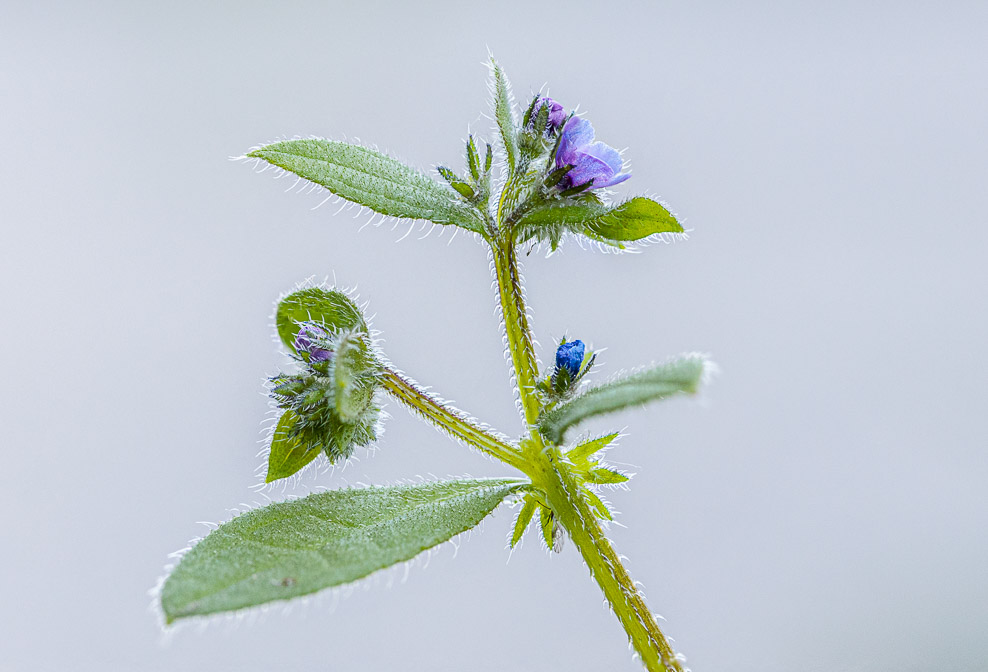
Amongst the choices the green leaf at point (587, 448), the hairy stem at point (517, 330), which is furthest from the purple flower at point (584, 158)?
the green leaf at point (587, 448)

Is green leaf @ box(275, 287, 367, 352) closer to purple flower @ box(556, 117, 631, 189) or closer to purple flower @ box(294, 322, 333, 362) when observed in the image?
purple flower @ box(294, 322, 333, 362)

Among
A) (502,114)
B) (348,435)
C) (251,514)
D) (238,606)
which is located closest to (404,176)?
(502,114)

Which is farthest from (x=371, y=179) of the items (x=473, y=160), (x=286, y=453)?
(x=286, y=453)

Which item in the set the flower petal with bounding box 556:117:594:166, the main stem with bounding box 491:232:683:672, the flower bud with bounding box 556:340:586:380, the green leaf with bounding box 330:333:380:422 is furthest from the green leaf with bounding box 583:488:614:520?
the flower petal with bounding box 556:117:594:166

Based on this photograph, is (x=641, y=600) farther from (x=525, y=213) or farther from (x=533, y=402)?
(x=525, y=213)

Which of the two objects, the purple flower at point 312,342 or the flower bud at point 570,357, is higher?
the purple flower at point 312,342

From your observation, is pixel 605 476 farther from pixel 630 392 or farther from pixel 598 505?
pixel 630 392

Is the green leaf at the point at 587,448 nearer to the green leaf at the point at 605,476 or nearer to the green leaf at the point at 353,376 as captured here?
the green leaf at the point at 605,476
